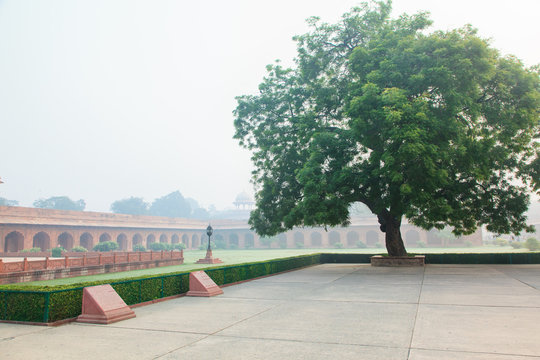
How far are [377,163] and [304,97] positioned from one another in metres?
6.82

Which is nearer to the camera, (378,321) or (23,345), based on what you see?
(23,345)

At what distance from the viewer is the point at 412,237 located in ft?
240

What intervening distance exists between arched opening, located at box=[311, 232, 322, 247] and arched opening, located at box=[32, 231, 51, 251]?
47.3 metres

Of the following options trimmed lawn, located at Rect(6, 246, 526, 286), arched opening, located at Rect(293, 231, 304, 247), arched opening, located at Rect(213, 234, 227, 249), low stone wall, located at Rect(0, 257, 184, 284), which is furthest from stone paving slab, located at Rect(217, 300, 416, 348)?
arched opening, located at Rect(213, 234, 227, 249)

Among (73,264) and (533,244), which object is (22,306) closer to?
(73,264)

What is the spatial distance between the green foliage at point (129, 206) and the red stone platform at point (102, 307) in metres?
114

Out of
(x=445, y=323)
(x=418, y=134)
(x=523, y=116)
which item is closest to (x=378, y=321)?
(x=445, y=323)

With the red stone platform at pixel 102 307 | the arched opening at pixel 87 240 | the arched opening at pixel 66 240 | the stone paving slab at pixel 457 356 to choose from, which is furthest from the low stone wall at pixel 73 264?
the arched opening at pixel 87 240

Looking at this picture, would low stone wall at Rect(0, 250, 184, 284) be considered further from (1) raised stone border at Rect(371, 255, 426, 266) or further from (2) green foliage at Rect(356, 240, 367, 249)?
(2) green foliage at Rect(356, 240, 367, 249)

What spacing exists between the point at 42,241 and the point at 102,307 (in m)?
46.8

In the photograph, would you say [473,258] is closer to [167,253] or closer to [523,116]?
[523,116]

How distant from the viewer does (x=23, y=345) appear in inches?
267

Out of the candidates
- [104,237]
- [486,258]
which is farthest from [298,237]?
[486,258]

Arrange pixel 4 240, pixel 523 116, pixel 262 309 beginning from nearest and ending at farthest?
1. pixel 262 309
2. pixel 523 116
3. pixel 4 240
